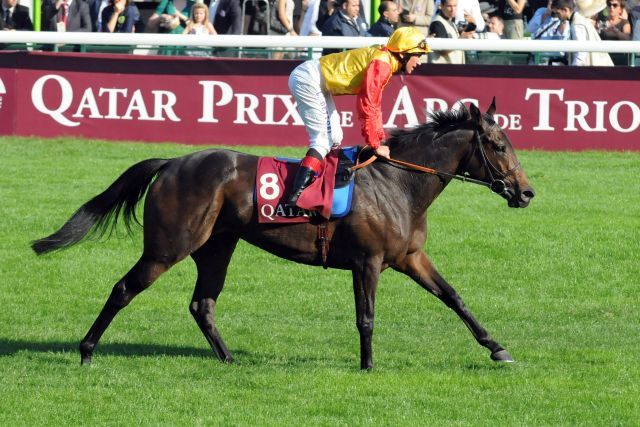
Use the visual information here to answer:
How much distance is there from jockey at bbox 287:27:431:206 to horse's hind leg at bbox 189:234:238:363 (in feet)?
2.63

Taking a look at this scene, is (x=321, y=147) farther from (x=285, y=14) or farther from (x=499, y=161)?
(x=285, y=14)

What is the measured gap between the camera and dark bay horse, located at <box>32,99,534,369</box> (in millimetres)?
8867

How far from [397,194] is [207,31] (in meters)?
9.93

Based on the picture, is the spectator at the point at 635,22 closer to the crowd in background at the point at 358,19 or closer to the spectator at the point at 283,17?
the crowd in background at the point at 358,19

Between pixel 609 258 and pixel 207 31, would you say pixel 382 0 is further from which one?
pixel 609 258

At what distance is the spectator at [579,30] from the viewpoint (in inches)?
685

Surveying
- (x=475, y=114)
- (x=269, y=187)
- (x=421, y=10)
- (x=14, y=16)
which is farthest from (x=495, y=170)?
(x=14, y=16)

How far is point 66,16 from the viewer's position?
786 inches

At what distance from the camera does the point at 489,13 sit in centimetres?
2003

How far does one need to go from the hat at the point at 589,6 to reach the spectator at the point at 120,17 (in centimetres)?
633

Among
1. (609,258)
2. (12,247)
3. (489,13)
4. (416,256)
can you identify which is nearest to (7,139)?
(12,247)

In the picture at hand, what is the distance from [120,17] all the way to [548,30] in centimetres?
606

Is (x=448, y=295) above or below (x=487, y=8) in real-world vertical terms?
below

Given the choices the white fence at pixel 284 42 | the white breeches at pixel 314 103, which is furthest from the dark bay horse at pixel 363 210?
the white fence at pixel 284 42
